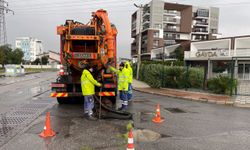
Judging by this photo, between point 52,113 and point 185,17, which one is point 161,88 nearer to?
point 52,113

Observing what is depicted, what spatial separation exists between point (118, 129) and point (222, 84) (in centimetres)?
875

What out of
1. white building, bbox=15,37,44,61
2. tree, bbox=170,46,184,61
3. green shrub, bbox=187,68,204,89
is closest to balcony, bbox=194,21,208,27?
tree, bbox=170,46,184,61

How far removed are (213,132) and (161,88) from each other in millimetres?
9230

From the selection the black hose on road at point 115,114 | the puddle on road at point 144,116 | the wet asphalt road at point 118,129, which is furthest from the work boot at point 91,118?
the puddle on road at point 144,116

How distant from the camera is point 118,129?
19.1 feet

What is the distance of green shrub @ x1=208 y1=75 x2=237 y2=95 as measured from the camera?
39.7 ft

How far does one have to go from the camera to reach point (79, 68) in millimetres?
8078

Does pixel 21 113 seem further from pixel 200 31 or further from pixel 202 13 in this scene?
pixel 202 13

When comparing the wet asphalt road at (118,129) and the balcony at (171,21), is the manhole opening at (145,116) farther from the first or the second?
the balcony at (171,21)

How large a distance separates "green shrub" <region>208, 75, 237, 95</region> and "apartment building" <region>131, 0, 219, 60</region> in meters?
62.9

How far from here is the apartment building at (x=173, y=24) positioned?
76688 mm

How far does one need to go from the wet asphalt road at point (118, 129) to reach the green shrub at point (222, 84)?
11.9 ft

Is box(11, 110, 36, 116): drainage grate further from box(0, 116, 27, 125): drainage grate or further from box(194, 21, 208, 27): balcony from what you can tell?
box(194, 21, 208, 27): balcony

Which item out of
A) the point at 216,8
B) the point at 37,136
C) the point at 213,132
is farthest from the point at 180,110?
the point at 216,8
